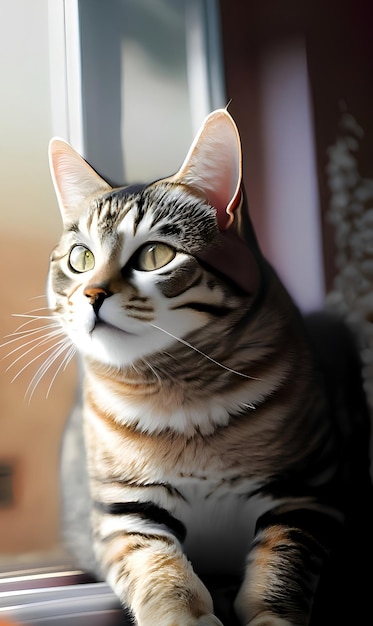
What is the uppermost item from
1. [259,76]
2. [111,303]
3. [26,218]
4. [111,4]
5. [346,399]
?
[111,4]

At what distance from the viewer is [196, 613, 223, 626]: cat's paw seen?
2.67ft

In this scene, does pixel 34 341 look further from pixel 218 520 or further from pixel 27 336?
pixel 218 520

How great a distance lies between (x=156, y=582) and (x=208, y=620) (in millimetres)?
78

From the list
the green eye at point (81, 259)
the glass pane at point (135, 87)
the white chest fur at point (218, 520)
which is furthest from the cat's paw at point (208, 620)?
the glass pane at point (135, 87)

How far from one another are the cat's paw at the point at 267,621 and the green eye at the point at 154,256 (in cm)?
48

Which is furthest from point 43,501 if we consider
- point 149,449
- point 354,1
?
point 354,1

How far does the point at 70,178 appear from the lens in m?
1.03

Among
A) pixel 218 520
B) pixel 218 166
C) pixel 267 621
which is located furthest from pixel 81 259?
pixel 267 621

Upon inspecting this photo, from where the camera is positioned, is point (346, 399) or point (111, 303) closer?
point (111, 303)

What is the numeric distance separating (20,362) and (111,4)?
61 cm

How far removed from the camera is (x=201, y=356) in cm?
97

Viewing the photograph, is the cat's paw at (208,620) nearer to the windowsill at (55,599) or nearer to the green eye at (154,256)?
the windowsill at (55,599)

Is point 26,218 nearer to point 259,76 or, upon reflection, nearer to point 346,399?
point 259,76

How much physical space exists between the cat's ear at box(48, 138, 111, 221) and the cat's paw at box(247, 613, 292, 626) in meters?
0.61
